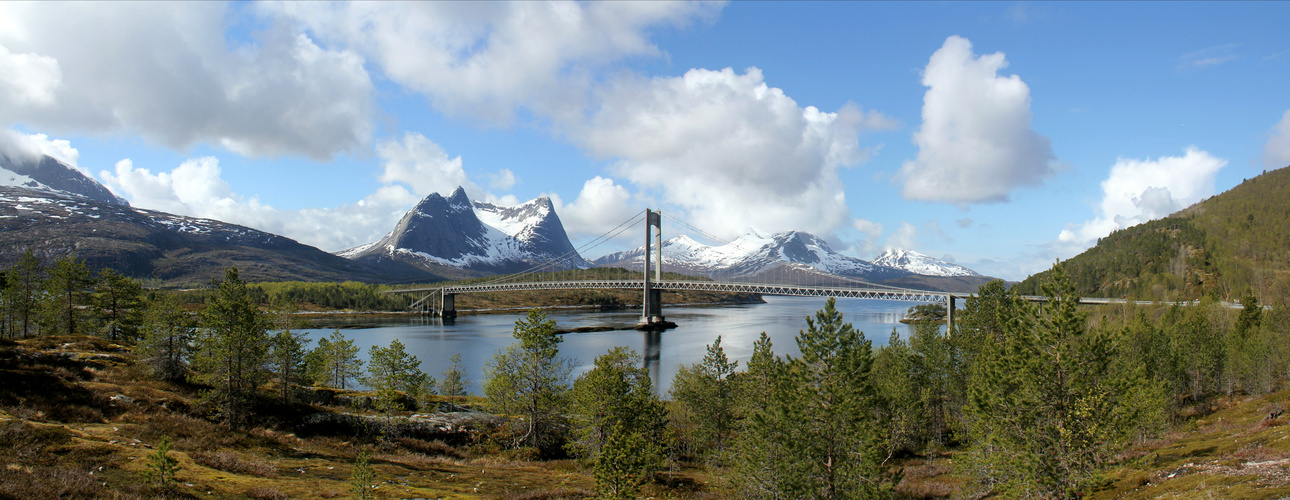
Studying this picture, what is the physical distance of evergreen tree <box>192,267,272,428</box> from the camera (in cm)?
2936

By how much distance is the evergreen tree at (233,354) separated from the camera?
29359mm

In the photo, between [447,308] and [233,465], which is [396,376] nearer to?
Answer: [233,465]

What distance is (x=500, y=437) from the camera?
34906mm

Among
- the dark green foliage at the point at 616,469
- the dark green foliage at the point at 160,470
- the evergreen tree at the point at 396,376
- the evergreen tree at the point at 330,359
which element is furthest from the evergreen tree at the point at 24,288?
the dark green foliage at the point at 616,469

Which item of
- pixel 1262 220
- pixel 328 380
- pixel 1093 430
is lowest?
pixel 328 380

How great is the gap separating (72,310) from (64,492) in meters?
46.5

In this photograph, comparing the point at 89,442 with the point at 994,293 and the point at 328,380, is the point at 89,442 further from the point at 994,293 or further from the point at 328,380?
A: the point at 994,293

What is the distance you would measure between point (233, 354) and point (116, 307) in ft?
101

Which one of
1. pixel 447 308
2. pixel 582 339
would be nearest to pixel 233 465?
pixel 582 339

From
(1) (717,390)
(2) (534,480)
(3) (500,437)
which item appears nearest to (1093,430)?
(1) (717,390)

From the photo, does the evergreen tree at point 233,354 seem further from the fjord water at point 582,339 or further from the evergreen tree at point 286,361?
the fjord water at point 582,339

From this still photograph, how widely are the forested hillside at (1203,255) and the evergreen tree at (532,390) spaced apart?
11843cm

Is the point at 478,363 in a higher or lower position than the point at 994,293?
lower

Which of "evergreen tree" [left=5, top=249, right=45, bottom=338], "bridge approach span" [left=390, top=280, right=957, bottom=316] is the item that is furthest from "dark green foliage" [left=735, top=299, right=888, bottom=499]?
"bridge approach span" [left=390, top=280, right=957, bottom=316]
